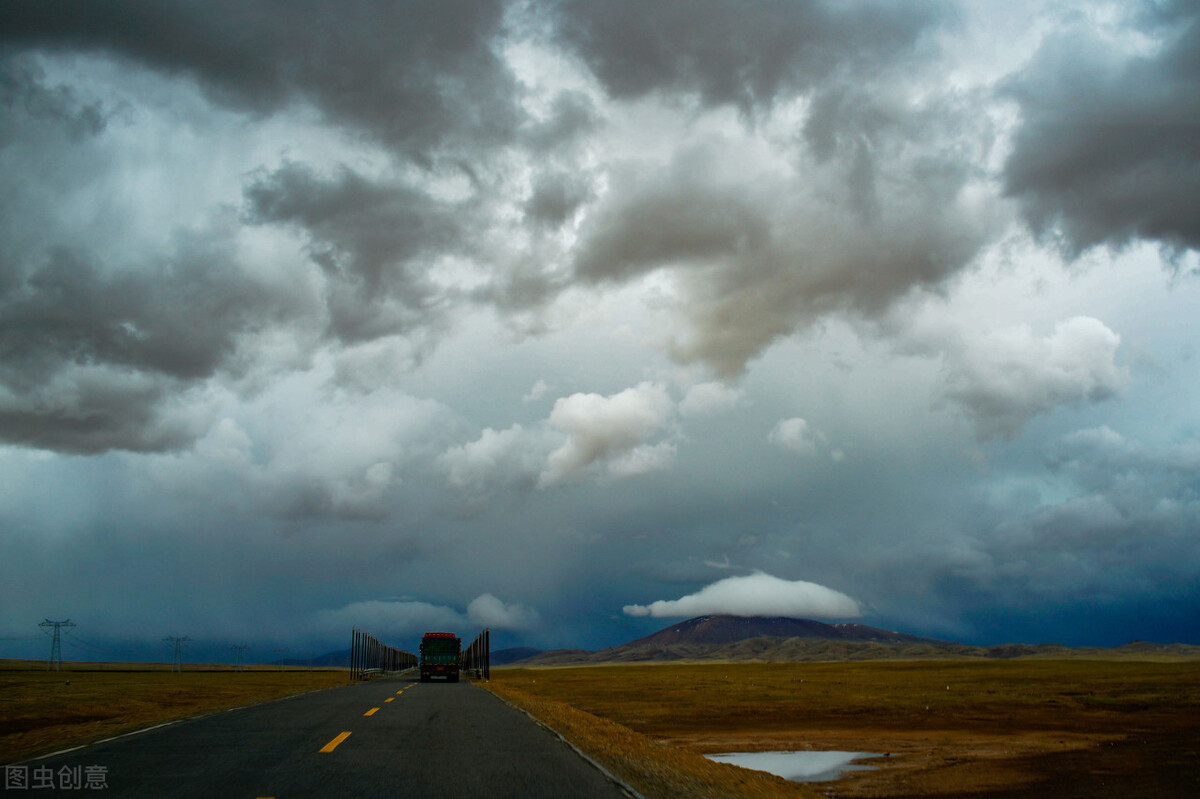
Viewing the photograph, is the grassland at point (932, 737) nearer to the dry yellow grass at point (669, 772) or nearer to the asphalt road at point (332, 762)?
the dry yellow grass at point (669, 772)

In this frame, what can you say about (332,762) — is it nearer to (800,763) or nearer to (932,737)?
(800,763)

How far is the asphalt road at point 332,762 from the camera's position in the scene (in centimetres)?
1048

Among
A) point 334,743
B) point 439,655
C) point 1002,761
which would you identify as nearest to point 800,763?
point 1002,761

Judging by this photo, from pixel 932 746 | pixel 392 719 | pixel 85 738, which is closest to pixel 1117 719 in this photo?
pixel 932 746

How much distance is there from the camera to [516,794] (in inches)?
408

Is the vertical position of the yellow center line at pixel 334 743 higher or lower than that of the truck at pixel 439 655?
higher

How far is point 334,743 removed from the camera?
1515 cm

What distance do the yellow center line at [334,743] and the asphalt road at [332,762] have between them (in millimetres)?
21

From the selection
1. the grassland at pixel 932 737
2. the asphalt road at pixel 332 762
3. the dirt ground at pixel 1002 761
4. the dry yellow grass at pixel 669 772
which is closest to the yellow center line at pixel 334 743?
the asphalt road at pixel 332 762

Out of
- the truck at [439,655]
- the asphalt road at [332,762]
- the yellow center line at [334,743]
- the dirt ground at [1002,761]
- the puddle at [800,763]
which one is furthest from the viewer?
the truck at [439,655]

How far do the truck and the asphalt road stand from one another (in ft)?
171

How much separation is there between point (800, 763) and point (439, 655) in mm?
53627

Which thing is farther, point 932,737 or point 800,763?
point 932,737

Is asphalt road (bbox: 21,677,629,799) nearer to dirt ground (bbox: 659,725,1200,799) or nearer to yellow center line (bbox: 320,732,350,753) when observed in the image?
yellow center line (bbox: 320,732,350,753)
